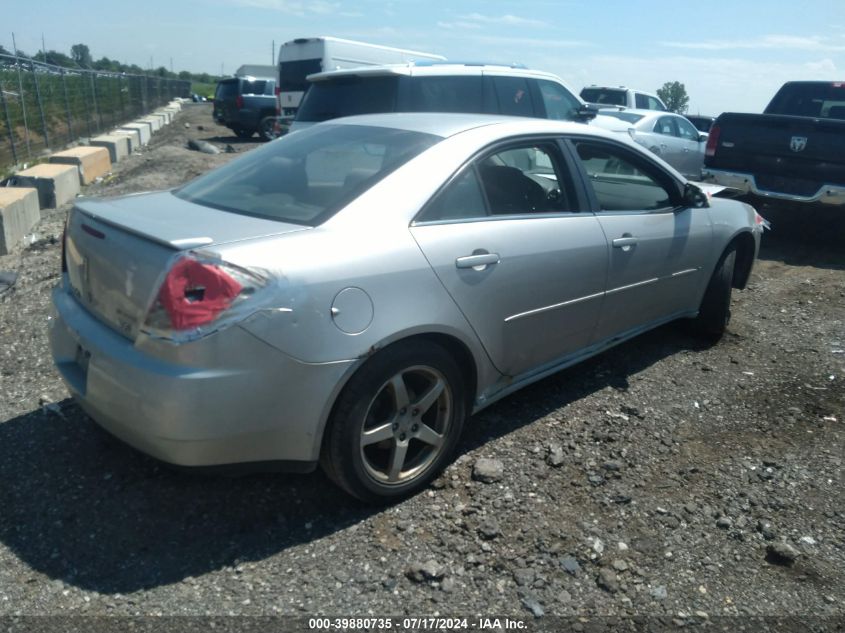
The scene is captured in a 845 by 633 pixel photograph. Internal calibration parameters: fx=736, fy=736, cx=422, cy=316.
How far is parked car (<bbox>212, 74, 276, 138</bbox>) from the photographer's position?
21.8 metres

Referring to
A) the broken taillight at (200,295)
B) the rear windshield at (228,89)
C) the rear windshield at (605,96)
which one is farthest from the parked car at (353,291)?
the rear windshield at (228,89)

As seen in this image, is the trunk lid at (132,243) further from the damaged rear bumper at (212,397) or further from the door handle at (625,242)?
the door handle at (625,242)

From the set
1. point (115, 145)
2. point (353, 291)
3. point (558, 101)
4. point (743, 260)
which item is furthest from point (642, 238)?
point (115, 145)

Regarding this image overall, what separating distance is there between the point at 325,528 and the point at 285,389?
693 millimetres

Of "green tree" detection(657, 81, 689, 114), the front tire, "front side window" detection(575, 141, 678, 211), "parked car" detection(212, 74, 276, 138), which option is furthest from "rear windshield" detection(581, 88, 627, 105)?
"green tree" detection(657, 81, 689, 114)

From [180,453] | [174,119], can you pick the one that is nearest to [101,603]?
[180,453]

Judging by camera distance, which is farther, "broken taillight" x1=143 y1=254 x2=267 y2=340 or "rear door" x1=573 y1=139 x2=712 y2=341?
"rear door" x1=573 y1=139 x2=712 y2=341

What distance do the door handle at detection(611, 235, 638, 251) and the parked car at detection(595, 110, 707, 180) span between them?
7.92m

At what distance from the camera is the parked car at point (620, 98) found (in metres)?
17.5

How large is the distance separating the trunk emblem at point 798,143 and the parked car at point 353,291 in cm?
491

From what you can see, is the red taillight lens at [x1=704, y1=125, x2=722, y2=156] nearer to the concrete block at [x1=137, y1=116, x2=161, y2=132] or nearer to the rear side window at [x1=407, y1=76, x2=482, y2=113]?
the rear side window at [x1=407, y1=76, x2=482, y2=113]

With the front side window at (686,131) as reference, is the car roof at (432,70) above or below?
above

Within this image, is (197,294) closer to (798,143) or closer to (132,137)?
(798,143)

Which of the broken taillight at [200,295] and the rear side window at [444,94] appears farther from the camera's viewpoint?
the rear side window at [444,94]
